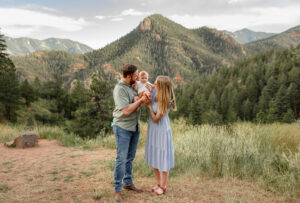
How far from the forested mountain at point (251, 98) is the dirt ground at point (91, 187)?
39140 mm

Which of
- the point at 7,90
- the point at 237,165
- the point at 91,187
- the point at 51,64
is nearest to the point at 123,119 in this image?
the point at 91,187

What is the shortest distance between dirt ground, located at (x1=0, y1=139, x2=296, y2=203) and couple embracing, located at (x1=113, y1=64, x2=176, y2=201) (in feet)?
1.08

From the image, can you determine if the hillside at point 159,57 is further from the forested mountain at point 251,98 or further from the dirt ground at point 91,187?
the dirt ground at point 91,187

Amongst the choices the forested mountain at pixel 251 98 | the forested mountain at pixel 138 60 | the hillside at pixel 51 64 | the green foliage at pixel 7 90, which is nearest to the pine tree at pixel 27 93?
the green foliage at pixel 7 90

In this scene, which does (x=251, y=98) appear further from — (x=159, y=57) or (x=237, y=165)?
(x=159, y=57)

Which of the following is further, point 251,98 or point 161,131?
point 251,98

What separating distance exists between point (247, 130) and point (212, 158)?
2112mm

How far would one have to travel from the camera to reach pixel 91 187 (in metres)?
3.63

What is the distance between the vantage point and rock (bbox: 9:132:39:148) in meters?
7.53

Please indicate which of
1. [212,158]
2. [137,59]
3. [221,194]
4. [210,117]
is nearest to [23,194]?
[221,194]

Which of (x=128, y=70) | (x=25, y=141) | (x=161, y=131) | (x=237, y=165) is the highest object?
(x=128, y=70)

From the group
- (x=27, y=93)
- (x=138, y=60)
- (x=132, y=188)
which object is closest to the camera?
(x=132, y=188)

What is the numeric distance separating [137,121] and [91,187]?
1.61 m

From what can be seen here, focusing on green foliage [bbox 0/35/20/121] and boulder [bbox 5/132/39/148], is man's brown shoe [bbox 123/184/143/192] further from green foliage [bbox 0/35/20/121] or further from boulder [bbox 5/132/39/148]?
green foliage [bbox 0/35/20/121]
